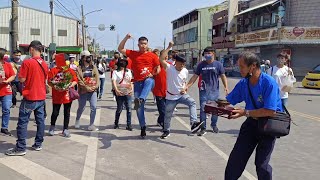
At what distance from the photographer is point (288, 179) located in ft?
17.3

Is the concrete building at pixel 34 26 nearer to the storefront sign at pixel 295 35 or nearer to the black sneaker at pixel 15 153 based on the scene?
the storefront sign at pixel 295 35

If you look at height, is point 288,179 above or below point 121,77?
below

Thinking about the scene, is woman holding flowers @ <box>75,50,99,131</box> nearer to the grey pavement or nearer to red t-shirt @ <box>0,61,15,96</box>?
the grey pavement

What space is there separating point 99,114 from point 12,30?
272 inches

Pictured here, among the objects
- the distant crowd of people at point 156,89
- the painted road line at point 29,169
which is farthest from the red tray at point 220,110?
the painted road line at point 29,169

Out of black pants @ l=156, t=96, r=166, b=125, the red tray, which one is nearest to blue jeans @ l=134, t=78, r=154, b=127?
black pants @ l=156, t=96, r=166, b=125

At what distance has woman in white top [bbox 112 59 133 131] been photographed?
334 inches

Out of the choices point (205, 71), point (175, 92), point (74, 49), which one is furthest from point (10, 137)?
point (74, 49)

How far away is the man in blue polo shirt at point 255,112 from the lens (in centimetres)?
397

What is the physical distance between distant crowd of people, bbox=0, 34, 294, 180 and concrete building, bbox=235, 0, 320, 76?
89.6 feet

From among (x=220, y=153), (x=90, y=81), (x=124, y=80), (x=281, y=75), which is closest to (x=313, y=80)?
(x=281, y=75)

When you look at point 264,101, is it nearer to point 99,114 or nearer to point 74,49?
point 99,114

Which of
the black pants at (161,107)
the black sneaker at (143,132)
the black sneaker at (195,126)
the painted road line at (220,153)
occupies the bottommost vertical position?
the painted road line at (220,153)

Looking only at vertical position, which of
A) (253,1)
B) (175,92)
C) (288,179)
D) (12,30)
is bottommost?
(288,179)
